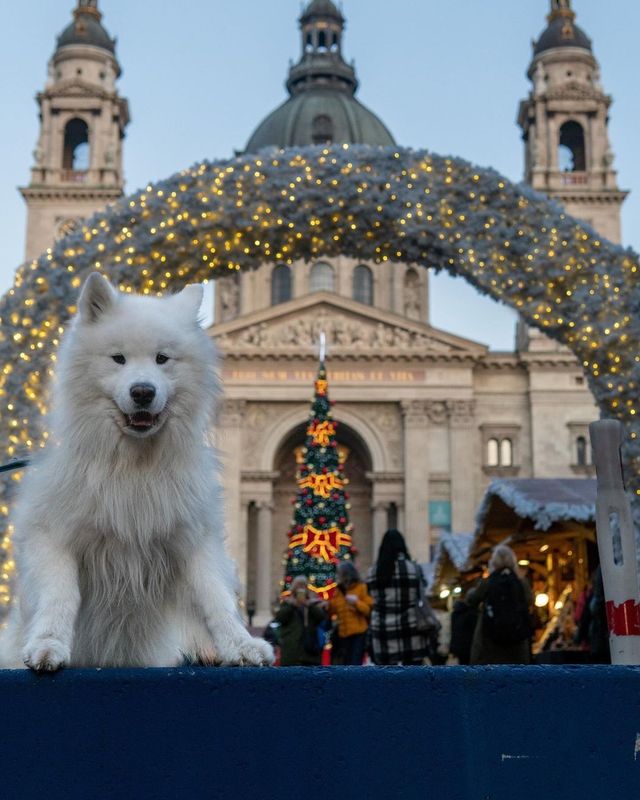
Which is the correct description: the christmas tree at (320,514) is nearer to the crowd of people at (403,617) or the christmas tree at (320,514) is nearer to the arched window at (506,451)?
the crowd of people at (403,617)

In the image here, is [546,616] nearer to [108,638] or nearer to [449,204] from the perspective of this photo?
[449,204]

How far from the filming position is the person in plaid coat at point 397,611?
820 centimetres

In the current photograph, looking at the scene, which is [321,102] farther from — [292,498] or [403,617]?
[403,617]

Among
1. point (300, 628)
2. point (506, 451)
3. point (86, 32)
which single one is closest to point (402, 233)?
point (300, 628)

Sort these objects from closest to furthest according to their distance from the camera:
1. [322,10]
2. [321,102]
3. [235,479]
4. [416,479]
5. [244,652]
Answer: [244,652]
[235,479]
[416,479]
[321,102]
[322,10]

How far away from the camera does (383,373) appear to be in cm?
4250

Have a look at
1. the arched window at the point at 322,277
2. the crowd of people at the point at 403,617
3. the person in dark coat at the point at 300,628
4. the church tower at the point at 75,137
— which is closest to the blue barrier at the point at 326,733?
the crowd of people at the point at 403,617

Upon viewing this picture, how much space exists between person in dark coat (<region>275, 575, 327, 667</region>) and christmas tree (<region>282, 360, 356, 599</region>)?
13.8 meters

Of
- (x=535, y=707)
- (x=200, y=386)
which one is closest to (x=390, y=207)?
(x=200, y=386)

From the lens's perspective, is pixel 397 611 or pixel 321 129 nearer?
pixel 397 611

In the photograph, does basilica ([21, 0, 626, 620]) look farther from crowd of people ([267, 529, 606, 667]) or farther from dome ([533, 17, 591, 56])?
crowd of people ([267, 529, 606, 667])

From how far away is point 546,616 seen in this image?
15719 millimetres

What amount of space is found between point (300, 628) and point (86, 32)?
136 ft

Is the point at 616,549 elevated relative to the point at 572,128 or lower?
lower
